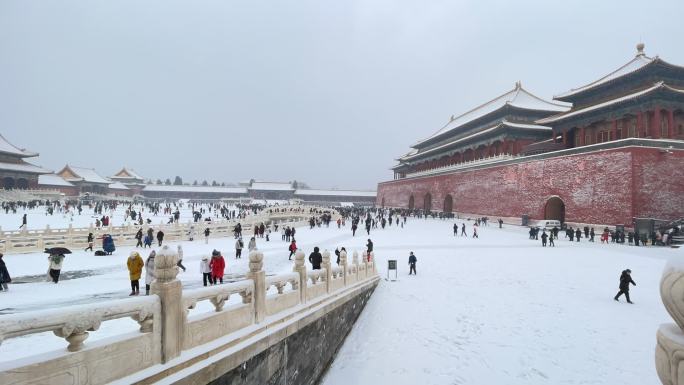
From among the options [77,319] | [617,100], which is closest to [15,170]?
[77,319]

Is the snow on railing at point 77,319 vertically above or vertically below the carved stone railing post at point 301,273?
above

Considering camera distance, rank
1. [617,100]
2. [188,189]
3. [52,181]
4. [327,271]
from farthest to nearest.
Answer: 1. [188,189]
2. [52,181]
3. [617,100]
4. [327,271]

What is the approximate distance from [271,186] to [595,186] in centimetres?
7244

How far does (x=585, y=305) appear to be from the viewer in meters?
9.95

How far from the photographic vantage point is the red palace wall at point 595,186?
21266 mm

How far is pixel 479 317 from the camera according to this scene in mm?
9594

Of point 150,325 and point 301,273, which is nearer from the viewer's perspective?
point 150,325

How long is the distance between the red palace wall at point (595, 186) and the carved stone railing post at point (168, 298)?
1020 inches

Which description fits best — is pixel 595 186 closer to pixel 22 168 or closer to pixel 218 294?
pixel 218 294

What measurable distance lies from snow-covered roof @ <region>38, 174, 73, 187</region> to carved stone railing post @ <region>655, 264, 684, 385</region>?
72914mm

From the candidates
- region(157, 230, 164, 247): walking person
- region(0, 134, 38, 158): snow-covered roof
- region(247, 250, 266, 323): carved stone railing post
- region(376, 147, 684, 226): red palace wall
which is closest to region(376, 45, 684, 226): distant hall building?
region(376, 147, 684, 226): red palace wall

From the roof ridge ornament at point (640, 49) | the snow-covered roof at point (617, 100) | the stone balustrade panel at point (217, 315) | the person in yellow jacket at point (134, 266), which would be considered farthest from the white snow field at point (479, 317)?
the roof ridge ornament at point (640, 49)

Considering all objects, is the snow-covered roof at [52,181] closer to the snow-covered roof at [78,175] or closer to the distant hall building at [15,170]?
the snow-covered roof at [78,175]

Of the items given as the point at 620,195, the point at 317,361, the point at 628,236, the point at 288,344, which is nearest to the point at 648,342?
the point at 317,361
